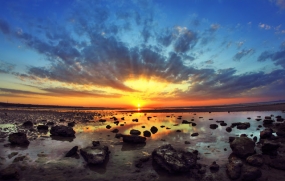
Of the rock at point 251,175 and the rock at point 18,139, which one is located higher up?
the rock at point 18,139

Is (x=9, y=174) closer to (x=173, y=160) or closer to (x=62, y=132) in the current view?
(x=173, y=160)

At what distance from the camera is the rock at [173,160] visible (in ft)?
34.9

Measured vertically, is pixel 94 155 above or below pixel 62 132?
below

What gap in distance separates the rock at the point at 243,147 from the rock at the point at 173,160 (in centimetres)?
409

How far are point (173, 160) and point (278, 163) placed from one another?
703 centimetres

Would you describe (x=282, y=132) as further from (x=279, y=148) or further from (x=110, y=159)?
(x=110, y=159)

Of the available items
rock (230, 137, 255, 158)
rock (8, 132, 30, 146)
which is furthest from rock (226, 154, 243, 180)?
rock (8, 132, 30, 146)

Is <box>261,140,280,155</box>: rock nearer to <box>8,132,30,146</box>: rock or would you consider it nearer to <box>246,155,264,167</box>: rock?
<box>246,155,264,167</box>: rock

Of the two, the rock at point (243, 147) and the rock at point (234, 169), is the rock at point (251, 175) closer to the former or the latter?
the rock at point (234, 169)

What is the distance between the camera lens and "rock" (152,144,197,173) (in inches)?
419

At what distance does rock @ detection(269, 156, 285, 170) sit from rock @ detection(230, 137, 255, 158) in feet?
4.50

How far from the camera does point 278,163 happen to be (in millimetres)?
11281

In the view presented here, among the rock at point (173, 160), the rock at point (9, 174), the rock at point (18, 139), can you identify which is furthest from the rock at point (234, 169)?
the rock at point (18, 139)

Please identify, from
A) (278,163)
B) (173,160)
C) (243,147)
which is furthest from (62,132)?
(278,163)
